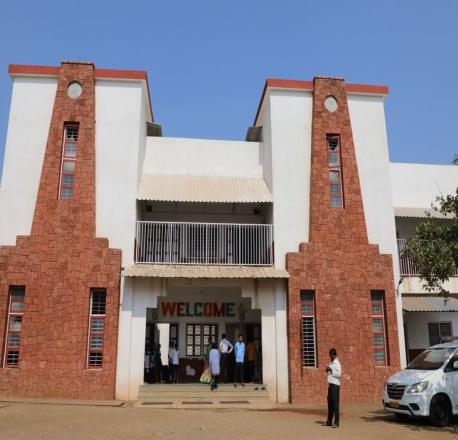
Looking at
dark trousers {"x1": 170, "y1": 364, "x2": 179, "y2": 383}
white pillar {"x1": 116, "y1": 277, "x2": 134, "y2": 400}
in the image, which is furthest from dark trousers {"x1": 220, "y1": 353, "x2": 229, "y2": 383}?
white pillar {"x1": 116, "y1": 277, "x2": 134, "y2": 400}

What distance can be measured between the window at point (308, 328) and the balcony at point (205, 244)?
5.04 ft

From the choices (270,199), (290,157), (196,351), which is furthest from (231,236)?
(196,351)

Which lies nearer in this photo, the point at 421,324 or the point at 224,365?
the point at 224,365

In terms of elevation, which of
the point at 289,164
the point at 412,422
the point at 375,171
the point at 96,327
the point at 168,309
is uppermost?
the point at 289,164

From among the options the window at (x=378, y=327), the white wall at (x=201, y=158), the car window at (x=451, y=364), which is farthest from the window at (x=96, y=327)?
the car window at (x=451, y=364)

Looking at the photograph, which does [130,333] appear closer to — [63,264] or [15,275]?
[63,264]

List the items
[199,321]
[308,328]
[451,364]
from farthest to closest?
1. [199,321]
2. [308,328]
3. [451,364]

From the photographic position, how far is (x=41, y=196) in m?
14.6

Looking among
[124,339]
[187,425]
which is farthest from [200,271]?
[187,425]

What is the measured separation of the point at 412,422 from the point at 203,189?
921 centimetres

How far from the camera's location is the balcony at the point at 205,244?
51.3ft

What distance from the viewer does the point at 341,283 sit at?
15.0 m

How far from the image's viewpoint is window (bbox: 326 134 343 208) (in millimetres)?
15906

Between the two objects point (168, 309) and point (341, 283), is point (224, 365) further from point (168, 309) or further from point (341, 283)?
point (341, 283)
